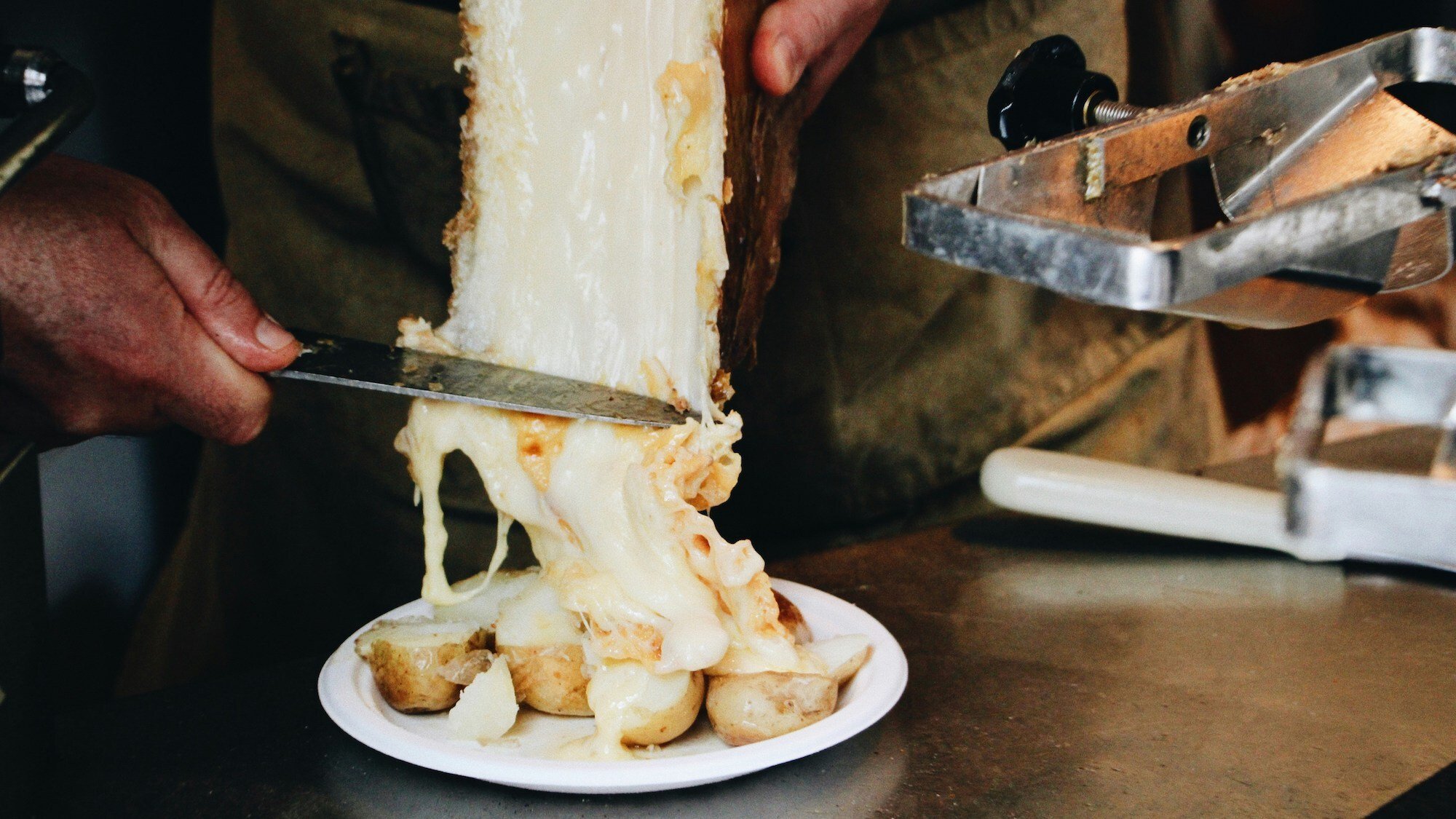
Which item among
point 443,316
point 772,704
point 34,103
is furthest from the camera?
point 443,316

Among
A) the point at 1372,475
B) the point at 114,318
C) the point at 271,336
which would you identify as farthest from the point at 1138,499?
the point at 114,318

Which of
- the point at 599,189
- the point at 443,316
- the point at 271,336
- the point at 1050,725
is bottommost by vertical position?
the point at 1050,725

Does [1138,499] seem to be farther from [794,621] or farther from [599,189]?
[599,189]

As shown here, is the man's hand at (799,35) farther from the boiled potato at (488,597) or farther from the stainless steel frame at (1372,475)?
the stainless steel frame at (1372,475)

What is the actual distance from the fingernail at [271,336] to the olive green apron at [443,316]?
1.77 ft

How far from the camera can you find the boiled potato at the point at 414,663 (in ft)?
2.60

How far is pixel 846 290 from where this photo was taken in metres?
1.52

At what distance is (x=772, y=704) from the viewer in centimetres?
74

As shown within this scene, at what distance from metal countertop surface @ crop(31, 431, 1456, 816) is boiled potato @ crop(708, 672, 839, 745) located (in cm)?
3

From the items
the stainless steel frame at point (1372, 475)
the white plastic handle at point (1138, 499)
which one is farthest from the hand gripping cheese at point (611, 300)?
the stainless steel frame at point (1372, 475)

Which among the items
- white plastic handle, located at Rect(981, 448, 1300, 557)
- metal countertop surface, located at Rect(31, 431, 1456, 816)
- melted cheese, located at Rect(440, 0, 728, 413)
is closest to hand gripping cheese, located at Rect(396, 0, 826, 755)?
melted cheese, located at Rect(440, 0, 728, 413)

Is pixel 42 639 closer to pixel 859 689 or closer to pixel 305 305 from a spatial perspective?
pixel 859 689

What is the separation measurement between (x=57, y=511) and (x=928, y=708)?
116 centimetres

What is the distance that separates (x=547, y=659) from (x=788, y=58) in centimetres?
51
